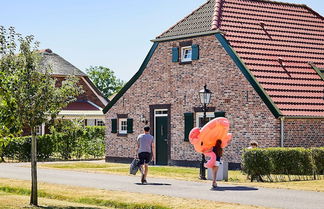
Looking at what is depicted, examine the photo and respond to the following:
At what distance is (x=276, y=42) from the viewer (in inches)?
1247

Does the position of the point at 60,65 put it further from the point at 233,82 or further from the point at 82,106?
the point at 233,82

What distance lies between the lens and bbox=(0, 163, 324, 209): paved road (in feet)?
53.6

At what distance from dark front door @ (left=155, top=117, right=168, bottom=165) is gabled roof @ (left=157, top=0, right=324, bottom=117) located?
3.96 m

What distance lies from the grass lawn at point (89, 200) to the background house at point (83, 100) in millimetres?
35935

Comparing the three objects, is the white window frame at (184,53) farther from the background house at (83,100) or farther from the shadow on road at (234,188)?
the background house at (83,100)

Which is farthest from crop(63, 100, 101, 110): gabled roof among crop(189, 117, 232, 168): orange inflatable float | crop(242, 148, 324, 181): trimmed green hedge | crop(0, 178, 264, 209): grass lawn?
crop(0, 178, 264, 209): grass lawn

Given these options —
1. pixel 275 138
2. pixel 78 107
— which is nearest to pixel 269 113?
pixel 275 138

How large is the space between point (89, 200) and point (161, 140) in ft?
52.0

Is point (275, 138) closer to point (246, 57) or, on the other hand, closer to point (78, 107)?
point (246, 57)

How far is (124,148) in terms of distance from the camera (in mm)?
35250

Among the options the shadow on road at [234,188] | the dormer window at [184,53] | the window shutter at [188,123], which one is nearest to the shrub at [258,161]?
the shadow on road at [234,188]

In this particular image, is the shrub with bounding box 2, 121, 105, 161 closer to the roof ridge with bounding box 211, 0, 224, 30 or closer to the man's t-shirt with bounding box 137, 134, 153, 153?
the roof ridge with bounding box 211, 0, 224, 30

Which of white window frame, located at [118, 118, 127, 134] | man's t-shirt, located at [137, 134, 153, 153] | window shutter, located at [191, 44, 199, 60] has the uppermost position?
window shutter, located at [191, 44, 199, 60]

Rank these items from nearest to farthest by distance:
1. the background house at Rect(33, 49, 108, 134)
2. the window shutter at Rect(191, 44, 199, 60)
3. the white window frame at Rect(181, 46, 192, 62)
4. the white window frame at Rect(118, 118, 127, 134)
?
A: the window shutter at Rect(191, 44, 199, 60) → the white window frame at Rect(181, 46, 192, 62) → the white window frame at Rect(118, 118, 127, 134) → the background house at Rect(33, 49, 108, 134)
